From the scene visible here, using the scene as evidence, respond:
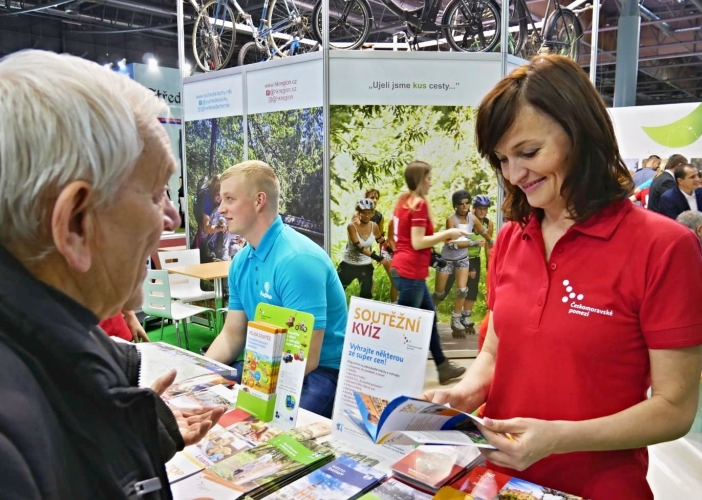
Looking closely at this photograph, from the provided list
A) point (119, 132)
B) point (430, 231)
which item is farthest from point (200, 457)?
point (430, 231)

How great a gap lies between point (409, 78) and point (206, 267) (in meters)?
2.83

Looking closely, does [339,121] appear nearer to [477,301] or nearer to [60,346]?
[477,301]

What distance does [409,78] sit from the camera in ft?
15.5

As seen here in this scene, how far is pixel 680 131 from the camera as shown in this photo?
6.88 metres

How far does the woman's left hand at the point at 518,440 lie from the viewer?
1105mm

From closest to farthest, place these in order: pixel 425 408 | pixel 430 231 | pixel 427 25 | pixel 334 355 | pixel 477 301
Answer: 1. pixel 425 408
2. pixel 334 355
3. pixel 430 231
4. pixel 477 301
5. pixel 427 25

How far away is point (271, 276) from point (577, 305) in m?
1.37

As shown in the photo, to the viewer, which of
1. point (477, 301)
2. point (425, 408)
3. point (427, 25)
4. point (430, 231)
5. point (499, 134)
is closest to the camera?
point (425, 408)

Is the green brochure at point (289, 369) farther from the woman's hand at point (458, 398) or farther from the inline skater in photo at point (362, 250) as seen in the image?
the inline skater in photo at point (362, 250)

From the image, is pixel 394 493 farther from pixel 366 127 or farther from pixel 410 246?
pixel 366 127

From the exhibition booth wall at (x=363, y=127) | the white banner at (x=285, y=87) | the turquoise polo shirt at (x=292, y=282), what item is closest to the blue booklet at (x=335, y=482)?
the turquoise polo shirt at (x=292, y=282)

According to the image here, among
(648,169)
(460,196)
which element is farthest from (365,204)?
(648,169)

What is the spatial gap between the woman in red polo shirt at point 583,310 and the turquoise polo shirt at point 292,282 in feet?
3.03

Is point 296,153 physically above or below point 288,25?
below
